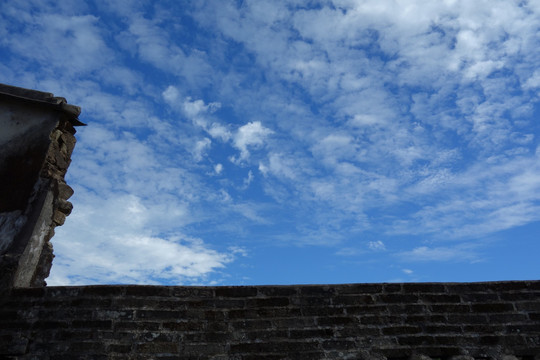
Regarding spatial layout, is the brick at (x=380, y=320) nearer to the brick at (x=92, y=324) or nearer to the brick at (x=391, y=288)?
the brick at (x=391, y=288)

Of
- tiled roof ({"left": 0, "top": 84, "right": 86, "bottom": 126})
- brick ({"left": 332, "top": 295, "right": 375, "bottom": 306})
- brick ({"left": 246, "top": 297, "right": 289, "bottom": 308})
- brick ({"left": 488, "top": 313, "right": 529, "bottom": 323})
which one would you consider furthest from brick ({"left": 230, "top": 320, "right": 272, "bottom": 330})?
tiled roof ({"left": 0, "top": 84, "right": 86, "bottom": 126})

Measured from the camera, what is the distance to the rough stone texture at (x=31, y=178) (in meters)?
4.79

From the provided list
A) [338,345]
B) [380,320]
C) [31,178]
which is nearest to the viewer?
[338,345]

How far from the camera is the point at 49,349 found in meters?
4.04

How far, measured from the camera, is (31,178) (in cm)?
523

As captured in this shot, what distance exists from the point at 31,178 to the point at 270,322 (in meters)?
3.72

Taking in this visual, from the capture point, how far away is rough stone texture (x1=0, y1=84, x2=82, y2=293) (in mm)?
4789

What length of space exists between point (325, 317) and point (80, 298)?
2.78 m

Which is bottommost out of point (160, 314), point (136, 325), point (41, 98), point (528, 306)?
point (136, 325)

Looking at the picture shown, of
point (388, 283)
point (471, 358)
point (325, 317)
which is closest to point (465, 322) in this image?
point (471, 358)

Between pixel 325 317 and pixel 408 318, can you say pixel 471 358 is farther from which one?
pixel 325 317

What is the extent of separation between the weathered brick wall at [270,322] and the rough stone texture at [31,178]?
0.60m

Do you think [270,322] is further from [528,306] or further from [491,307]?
[528,306]

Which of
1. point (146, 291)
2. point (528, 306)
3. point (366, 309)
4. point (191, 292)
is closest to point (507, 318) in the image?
point (528, 306)
